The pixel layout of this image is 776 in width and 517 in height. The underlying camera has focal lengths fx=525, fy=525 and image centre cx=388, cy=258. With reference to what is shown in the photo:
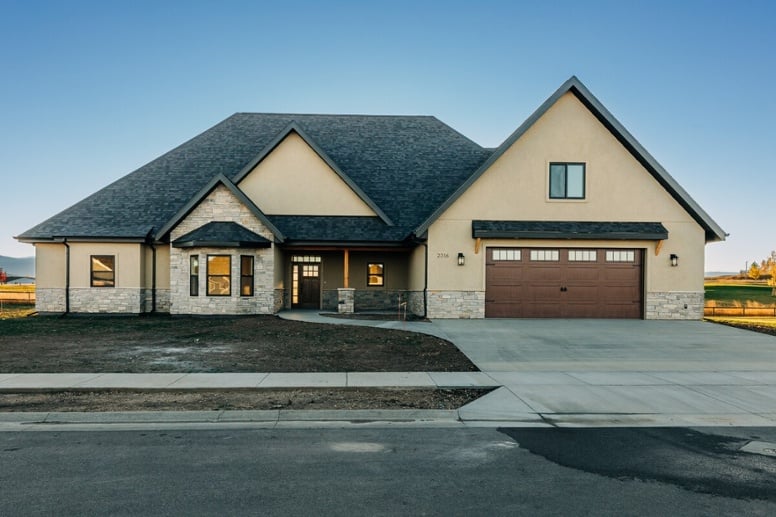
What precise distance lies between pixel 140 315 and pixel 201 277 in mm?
3701

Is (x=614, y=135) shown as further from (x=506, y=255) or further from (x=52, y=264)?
(x=52, y=264)

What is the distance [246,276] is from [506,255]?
1056 cm

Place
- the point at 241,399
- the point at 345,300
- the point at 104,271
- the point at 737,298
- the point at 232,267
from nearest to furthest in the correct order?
the point at 241,399, the point at 232,267, the point at 345,300, the point at 104,271, the point at 737,298

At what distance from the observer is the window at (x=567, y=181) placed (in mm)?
20734

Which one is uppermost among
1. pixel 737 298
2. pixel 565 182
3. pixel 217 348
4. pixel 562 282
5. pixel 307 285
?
pixel 565 182

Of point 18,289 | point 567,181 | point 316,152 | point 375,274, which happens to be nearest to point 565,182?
point 567,181

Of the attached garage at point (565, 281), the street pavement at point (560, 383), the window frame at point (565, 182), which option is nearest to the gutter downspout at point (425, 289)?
the attached garage at point (565, 281)

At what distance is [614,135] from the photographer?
20484 mm

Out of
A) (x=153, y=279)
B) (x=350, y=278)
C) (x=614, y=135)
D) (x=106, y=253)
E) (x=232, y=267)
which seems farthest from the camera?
(x=350, y=278)

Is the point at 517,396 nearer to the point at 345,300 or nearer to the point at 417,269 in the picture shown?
the point at 417,269

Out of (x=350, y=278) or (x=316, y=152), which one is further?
(x=350, y=278)

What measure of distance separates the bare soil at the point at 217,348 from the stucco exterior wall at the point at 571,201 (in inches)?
203

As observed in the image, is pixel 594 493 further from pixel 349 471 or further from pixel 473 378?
pixel 473 378

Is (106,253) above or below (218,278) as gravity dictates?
above
